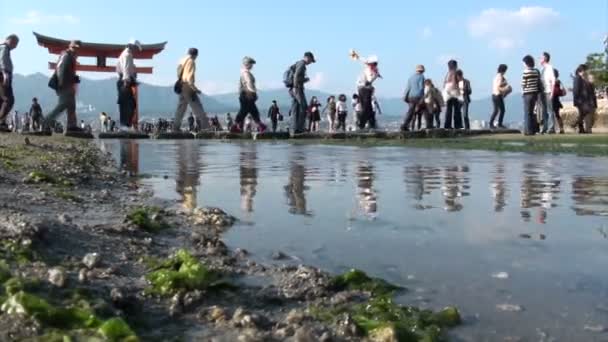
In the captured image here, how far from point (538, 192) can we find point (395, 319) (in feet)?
11.7

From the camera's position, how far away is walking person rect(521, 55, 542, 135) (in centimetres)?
1608

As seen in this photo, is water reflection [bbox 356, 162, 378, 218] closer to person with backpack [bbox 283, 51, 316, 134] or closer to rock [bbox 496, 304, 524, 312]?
rock [bbox 496, 304, 524, 312]

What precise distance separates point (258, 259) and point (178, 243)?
448 mm

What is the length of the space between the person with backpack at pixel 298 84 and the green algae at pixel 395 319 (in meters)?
15.0

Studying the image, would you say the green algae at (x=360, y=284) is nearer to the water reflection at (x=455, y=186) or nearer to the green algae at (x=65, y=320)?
the green algae at (x=65, y=320)

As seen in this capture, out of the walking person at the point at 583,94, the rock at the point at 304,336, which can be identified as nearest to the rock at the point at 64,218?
the rock at the point at 304,336

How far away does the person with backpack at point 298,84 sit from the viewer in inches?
678

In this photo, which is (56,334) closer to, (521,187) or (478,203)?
(478,203)

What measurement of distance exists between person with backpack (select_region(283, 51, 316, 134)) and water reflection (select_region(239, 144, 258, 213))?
7376 mm

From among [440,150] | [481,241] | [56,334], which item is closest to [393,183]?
[481,241]

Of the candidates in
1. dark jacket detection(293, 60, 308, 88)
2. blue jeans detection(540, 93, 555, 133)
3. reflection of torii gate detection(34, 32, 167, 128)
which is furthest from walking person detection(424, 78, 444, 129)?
reflection of torii gate detection(34, 32, 167, 128)

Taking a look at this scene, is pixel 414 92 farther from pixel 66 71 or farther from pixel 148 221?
pixel 148 221

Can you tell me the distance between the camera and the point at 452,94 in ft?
64.2

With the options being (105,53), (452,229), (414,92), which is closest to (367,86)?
(414,92)
